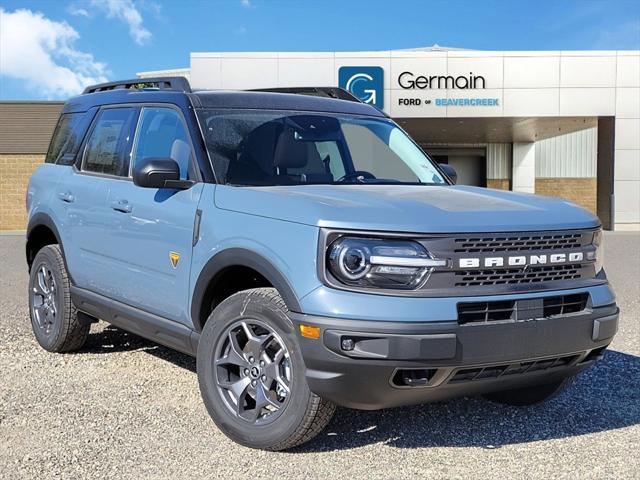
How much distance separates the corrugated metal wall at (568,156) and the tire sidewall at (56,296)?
3464 centimetres

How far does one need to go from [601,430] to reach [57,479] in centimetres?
294

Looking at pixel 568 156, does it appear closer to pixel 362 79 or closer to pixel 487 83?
pixel 487 83

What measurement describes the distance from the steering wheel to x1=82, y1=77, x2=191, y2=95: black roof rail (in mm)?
1120

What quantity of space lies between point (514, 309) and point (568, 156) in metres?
36.6

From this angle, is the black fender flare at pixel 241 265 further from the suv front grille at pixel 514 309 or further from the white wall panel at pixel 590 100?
the white wall panel at pixel 590 100

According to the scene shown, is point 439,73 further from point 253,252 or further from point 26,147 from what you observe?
point 253,252

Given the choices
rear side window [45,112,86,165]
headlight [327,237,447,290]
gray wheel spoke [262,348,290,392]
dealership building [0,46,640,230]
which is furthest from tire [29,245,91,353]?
dealership building [0,46,640,230]

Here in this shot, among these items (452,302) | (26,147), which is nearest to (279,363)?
(452,302)

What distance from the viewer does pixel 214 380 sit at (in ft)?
12.7

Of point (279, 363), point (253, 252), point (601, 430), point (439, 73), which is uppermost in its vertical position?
point (439, 73)

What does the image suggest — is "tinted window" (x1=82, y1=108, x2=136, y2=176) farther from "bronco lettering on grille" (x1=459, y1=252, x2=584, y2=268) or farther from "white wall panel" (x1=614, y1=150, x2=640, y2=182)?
"white wall panel" (x1=614, y1=150, x2=640, y2=182)

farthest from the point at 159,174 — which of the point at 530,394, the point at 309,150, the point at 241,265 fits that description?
the point at 530,394

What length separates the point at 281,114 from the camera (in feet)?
15.7

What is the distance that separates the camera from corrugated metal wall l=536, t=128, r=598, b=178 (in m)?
37.7
